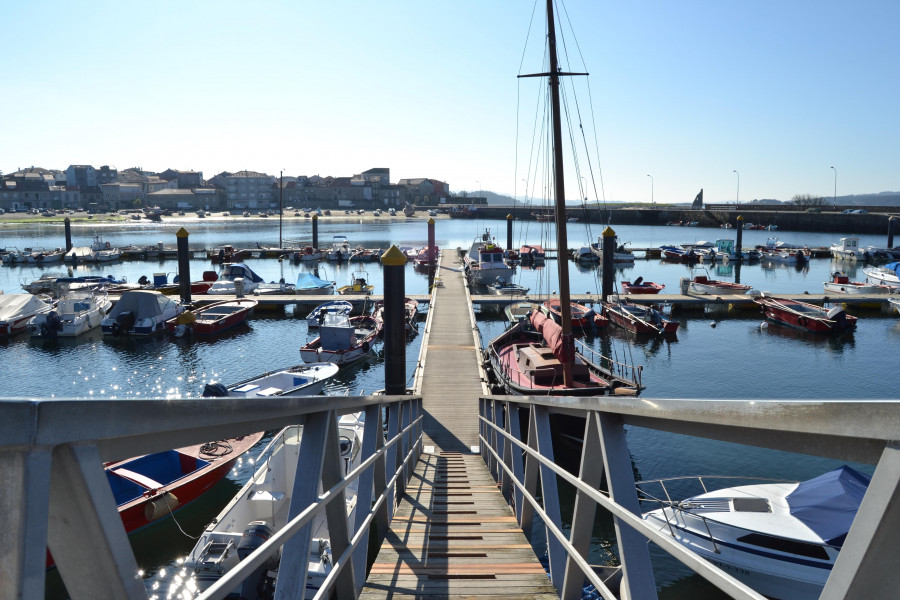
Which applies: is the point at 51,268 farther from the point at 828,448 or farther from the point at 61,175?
the point at 61,175

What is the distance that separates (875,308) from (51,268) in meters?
66.9

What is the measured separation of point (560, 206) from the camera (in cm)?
1538

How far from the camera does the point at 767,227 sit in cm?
10488

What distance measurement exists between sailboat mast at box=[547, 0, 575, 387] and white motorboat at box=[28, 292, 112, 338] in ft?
83.8

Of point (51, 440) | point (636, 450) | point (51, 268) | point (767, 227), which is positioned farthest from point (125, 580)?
point (767, 227)

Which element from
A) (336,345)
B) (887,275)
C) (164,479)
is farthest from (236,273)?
(887,275)

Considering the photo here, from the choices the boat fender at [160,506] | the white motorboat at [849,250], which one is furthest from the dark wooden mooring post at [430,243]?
the white motorboat at [849,250]

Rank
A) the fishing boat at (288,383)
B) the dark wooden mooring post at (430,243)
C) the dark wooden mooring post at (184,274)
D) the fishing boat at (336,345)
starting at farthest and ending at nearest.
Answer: the dark wooden mooring post at (430,243) < the dark wooden mooring post at (184,274) < the fishing boat at (336,345) < the fishing boat at (288,383)

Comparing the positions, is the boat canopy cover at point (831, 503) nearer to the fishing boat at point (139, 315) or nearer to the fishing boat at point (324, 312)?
the fishing boat at point (324, 312)

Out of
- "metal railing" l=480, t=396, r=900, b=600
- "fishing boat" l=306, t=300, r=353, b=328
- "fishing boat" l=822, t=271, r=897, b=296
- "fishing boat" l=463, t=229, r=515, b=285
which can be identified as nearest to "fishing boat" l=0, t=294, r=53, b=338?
"fishing boat" l=306, t=300, r=353, b=328

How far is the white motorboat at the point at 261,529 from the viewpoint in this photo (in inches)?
342

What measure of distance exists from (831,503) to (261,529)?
8.84 metres

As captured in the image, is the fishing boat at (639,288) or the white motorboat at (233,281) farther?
the white motorboat at (233,281)

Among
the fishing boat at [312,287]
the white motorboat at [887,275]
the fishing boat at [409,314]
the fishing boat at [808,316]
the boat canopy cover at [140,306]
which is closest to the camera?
the fishing boat at [808,316]
